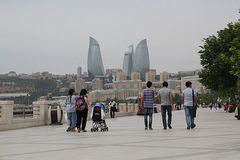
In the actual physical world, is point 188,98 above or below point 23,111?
above

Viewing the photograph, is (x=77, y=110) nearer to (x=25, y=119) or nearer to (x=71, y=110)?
(x=71, y=110)

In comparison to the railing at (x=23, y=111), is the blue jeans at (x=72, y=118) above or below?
below

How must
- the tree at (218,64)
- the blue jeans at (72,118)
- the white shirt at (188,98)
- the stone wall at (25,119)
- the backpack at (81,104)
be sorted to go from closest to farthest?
the white shirt at (188,98), the backpack at (81,104), the blue jeans at (72,118), the stone wall at (25,119), the tree at (218,64)

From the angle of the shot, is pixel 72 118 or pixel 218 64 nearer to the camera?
pixel 72 118

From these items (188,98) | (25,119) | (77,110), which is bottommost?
(25,119)

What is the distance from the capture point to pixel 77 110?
15.2 m

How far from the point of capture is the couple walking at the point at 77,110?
1512 centimetres

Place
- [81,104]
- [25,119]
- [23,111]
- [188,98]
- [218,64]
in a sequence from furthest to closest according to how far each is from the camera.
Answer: [218,64] → [23,111] → [25,119] → [81,104] → [188,98]

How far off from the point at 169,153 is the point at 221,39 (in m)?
28.3

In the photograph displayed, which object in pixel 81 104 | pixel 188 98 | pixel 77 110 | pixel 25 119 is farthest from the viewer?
pixel 25 119

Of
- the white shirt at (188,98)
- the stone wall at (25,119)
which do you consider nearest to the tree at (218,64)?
the stone wall at (25,119)

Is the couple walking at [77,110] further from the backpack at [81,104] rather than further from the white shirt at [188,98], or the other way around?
the white shirt at [188,98]

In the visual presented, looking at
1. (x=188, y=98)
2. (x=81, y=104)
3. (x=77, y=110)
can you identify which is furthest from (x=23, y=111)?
(x=188, y=98)

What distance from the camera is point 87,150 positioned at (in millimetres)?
8852
